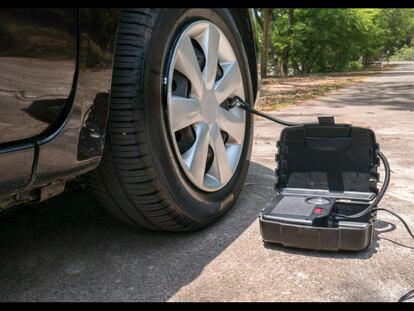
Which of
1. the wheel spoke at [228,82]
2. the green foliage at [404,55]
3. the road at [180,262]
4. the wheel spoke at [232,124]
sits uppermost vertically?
the wheel spoke at [228,82]

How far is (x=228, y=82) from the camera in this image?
7.89ft

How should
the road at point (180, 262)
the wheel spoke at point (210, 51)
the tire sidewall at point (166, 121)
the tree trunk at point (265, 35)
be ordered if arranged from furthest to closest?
the tree trunk at point (265, 35) < the wheel spoke at point (210, 51) < the tire sidewall at point (166, 121) < the road at point (180, 262)

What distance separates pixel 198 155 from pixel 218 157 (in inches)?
7.7

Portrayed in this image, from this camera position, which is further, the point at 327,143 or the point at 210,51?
the point at 327,143

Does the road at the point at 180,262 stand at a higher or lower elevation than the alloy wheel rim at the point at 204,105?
lower

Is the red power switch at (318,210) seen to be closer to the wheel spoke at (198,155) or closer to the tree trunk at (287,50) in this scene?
the wheel spoke at (198,155)

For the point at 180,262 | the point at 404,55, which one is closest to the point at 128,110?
the point at 180,262

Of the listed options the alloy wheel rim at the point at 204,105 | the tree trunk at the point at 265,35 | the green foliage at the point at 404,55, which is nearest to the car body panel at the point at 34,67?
the alloy wheel rim at the point at 204,105

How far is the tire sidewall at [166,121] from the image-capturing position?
1.81 meters

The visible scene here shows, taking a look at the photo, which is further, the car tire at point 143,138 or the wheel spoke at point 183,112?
the wheel spoke at point 183,112

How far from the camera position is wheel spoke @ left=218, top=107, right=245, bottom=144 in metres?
2.34

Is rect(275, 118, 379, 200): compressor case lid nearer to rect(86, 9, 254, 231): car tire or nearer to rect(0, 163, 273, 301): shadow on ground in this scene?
rect(0, 163, 273, 301): shadow on ground

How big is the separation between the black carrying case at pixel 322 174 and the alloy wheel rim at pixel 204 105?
0.29 metres

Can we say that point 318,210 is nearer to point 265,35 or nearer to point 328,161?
point 328,161
